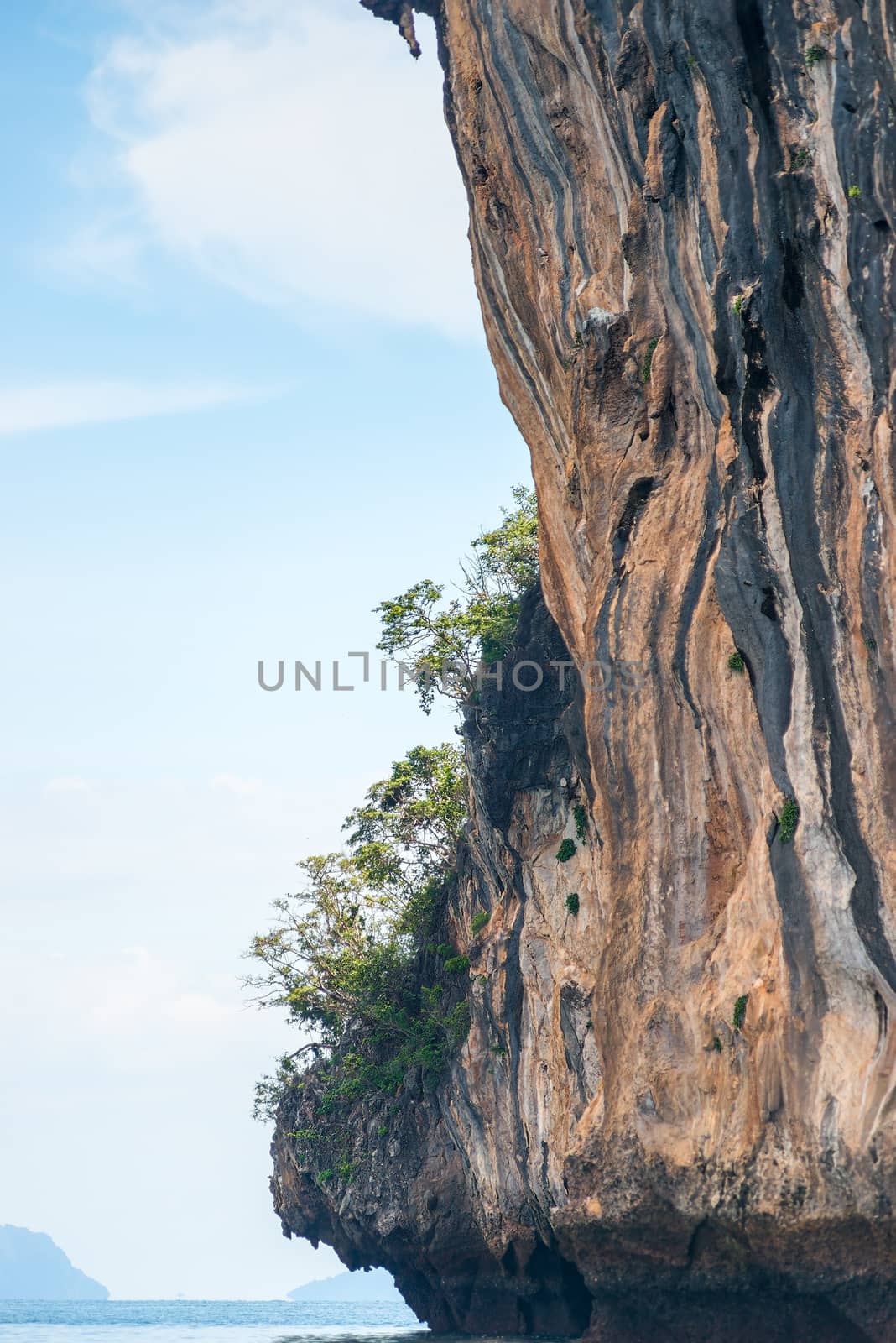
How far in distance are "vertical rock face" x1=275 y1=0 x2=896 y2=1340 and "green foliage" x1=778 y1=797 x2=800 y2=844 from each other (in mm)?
120

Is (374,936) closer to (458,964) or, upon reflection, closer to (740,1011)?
(458,964)

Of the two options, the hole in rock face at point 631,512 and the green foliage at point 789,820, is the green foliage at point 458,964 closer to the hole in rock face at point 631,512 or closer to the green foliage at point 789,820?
the hole in rock face at point 631,512

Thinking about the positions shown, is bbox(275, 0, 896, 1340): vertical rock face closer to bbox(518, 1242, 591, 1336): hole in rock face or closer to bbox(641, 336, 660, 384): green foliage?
bbox(641, 336, 660, 384): green foliage

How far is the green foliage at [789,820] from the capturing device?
15.7 meters

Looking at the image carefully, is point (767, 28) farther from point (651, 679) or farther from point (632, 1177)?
point (632, 1177)

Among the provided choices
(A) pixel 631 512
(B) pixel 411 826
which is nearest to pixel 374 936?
(B) pixel 411 826

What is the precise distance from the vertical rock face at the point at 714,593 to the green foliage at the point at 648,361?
0.07m

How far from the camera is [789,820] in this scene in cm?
1572

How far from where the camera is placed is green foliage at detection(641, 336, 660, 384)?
19359mm

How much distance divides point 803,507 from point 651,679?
4276 millimetres

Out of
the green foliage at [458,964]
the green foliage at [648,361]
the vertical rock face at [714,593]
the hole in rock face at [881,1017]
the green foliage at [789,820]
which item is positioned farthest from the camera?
the green foliage at [458,964]

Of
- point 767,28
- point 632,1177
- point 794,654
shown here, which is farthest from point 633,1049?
point 767,28

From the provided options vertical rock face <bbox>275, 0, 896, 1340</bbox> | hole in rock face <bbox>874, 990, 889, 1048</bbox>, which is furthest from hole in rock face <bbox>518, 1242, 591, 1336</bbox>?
hole in rock face <bbox>874, 990, 889, 1048</bbox>

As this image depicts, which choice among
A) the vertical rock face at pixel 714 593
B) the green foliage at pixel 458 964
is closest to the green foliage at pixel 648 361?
the vertical rock face at pixel 714 593
